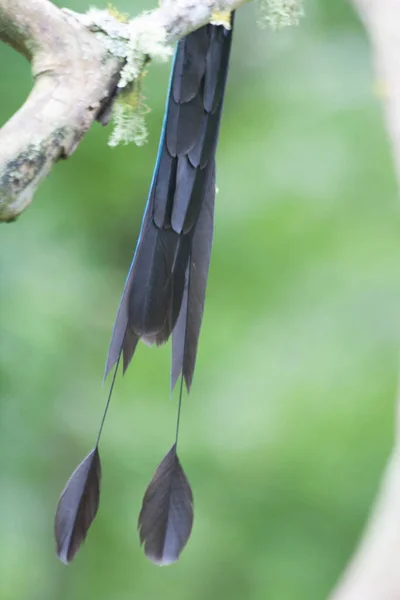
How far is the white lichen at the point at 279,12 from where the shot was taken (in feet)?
5.26

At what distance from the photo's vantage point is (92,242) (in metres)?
2.39

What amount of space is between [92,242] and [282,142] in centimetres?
59

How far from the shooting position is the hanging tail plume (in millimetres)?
1442

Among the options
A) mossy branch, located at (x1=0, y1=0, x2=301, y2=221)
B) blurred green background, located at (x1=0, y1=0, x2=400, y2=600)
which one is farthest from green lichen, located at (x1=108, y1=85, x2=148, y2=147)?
blurred green background, located at (x1=0, y1=0, x2=400, y2=600)

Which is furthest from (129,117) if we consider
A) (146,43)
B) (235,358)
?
(235,358)

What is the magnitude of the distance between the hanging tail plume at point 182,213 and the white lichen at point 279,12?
14 centimetres

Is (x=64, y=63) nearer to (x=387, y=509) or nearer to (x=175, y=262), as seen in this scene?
(x=175, y=262)

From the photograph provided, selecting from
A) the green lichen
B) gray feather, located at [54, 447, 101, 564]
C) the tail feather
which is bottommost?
gray feather, located at [54, 447, 101, 564]

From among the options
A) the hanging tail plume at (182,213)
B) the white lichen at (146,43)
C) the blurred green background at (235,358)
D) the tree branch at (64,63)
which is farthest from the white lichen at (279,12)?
the blurred green background at (235,358)

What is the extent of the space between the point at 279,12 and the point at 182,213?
43 cm

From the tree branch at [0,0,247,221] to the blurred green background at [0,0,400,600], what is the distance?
870mm

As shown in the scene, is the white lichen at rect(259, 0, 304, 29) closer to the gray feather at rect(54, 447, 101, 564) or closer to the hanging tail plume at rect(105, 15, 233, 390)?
the hanging tail plume at rect(105, 15, 233, 390)

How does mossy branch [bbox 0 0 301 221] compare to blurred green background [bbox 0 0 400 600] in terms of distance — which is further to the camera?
blurred green background [bbox 0 0 400 600]

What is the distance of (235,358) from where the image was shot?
2.27 metres
